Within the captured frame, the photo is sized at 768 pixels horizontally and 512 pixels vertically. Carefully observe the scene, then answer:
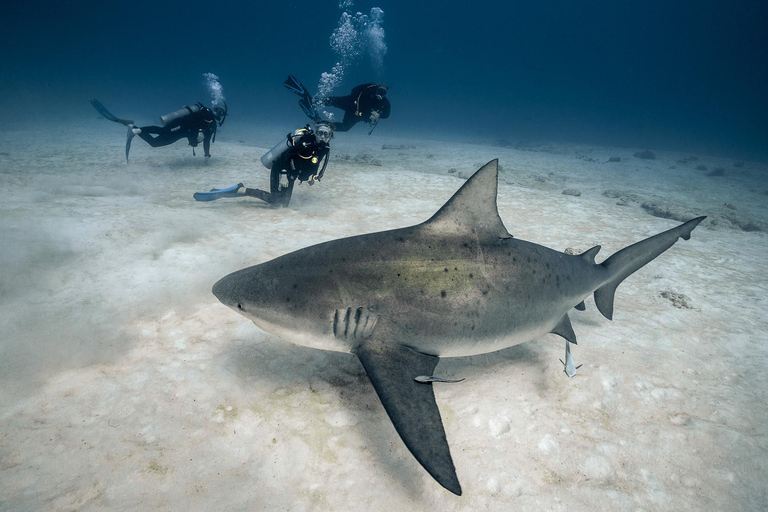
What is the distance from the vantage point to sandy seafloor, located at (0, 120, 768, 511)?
2.07 meters

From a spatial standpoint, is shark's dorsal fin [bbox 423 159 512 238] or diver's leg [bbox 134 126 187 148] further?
diver's leg [bbox 134 126 187 148]

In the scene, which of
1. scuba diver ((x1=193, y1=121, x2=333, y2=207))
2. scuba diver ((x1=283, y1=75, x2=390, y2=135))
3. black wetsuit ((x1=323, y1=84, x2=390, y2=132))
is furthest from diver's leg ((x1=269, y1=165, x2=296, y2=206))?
black wetsuit ((x1=323, y1=84, x2=390, y2=132))

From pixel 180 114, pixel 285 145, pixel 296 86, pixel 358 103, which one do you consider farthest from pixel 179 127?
pixel 358 103

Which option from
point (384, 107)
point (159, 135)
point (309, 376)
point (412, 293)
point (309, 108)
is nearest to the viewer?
point (412, 293)

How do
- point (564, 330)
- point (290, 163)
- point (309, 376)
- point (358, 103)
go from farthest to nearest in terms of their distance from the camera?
point (358, 103) → point (290, 163) → point (564, 330) → point (309, 376)

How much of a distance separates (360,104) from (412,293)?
43.7 ft

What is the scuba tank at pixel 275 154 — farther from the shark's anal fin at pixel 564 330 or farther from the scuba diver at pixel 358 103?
the shark's anal fin at pixel 564 330

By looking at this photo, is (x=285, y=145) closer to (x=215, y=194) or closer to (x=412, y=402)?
(x=215, y=194)

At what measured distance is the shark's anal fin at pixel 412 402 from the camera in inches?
67.2

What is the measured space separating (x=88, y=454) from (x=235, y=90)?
609 feet

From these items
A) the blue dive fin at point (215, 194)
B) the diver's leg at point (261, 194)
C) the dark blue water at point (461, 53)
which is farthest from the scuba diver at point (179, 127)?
the dark blue water at point (461, 53)

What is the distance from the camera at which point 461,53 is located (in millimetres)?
188875

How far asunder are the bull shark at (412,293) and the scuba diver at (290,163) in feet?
20.4

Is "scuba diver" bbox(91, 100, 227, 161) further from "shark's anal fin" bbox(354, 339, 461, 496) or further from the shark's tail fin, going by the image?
the shark's tail fin
